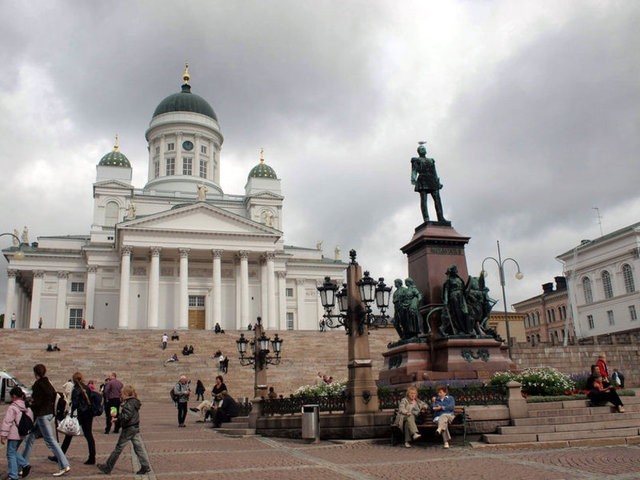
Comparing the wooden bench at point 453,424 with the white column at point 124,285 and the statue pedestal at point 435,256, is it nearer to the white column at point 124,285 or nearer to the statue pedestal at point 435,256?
the statue pedestal at point 435,256

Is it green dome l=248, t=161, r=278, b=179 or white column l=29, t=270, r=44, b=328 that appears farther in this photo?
green dome l=248, t=161, r=278, b=179

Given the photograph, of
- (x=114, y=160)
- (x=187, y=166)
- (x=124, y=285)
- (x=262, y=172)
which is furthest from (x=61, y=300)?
(x=262, y=172)

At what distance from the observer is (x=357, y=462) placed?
10742 millimetres

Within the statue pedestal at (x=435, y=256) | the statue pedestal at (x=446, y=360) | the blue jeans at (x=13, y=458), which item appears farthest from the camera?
the statue pedestal at (x=435, y=256)

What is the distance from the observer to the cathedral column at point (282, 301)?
64.7m

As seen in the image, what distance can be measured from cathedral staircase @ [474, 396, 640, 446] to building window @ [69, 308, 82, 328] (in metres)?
55.8

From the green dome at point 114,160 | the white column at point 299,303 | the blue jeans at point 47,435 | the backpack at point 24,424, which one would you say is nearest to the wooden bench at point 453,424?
the blue jeans at point 47,435

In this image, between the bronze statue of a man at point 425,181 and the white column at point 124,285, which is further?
the white column at point 124,285

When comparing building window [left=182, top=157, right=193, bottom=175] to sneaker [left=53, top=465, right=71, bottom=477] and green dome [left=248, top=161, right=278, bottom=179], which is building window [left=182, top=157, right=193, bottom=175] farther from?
sneaker [left=53, top=465, right=71, bottom=477]

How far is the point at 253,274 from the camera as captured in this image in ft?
211

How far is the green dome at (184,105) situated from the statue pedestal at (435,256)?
219 ft

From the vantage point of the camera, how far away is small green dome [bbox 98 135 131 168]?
7150 centimetres

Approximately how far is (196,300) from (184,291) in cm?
458

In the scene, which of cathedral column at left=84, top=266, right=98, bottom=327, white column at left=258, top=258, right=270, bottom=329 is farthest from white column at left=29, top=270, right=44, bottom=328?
white column at left=258, top=258, right=270, bottom=329
